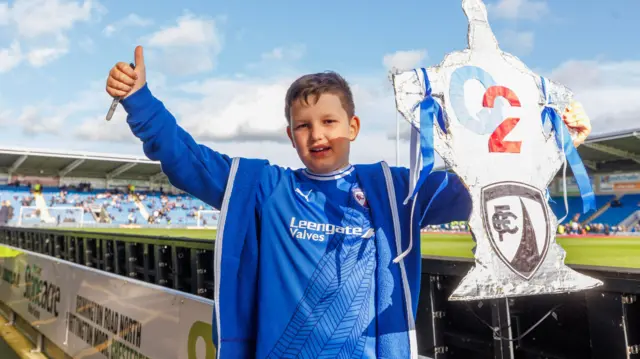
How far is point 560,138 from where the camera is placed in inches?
A: 62.4

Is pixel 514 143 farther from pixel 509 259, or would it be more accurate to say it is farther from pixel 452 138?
pixel 509 259

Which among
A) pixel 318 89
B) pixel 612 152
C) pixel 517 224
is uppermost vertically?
pixel 612 152

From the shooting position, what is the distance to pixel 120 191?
36.6m

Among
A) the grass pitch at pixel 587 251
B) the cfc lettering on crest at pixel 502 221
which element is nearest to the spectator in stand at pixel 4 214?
the grass pitch at pixel 587 251

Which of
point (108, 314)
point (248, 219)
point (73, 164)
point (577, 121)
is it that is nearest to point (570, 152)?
point (577, 121)

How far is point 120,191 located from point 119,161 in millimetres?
4106

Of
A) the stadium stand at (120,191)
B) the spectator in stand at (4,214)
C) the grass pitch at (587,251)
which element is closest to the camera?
the grass pitch at (587,251)

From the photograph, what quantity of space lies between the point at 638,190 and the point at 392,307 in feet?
91.0

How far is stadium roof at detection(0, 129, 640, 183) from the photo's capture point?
2178cm

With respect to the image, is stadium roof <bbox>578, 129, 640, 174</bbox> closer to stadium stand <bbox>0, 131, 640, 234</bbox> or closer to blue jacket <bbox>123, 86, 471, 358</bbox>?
stadium stand <bbox>0, 131, 640, 234</bbox>

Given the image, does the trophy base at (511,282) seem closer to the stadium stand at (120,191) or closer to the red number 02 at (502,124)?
the red number 02 at (502,124)

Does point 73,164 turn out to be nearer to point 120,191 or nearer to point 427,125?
point 120,191

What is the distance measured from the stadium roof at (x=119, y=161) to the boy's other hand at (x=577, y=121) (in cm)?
2148

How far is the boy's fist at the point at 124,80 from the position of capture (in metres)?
1.40
